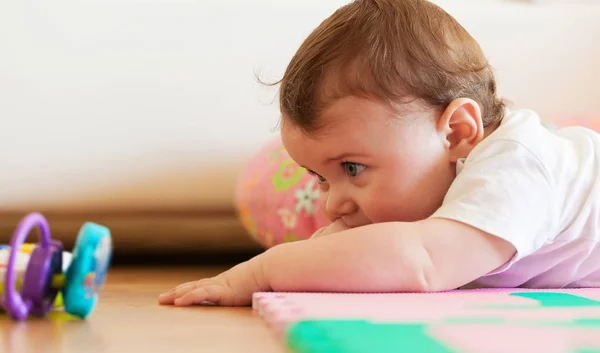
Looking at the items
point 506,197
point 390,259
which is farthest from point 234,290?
point 506,197

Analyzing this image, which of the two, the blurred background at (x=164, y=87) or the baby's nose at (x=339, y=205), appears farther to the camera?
the blurred background at (x=164, y=87)

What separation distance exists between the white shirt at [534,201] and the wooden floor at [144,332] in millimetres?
273

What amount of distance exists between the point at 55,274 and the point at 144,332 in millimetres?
109

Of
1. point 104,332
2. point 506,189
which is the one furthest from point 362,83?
point 104,332

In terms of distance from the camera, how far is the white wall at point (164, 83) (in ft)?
5.44

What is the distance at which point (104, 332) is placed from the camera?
2.44 feet

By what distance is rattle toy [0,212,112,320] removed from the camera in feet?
2.48

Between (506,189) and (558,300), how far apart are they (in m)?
0.13

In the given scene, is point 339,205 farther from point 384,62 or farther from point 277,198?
point 277,198

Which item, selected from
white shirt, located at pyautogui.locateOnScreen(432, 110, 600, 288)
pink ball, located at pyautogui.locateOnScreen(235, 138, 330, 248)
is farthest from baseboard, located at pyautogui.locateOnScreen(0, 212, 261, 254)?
white shirt, located at pyautogui.locateOnScreen(432, 110, 600, 288)

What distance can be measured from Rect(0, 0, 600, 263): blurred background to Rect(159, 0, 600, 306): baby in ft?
2.11

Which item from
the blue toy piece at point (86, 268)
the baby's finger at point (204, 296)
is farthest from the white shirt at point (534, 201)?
the blue toy piece at point (86, 268)

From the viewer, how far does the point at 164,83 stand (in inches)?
66.9

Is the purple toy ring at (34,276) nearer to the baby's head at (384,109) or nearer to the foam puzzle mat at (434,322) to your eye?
the foam puzzle mat at (434,322)
